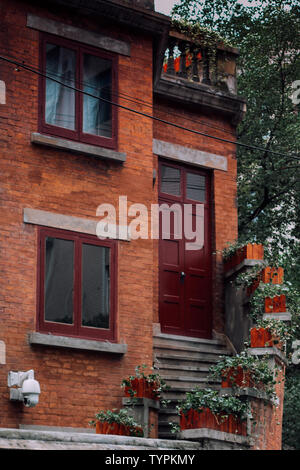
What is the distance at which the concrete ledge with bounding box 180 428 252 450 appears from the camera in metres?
12.5

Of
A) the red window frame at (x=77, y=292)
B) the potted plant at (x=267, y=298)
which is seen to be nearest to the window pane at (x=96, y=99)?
the red window frame at (x=77, y=292)

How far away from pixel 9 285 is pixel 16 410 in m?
1.95

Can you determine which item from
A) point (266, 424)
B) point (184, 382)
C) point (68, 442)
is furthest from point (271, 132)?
point (68, 442)

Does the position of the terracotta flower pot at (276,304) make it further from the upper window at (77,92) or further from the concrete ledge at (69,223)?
the upper window at (77,92)

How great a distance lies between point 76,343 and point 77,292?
896 mm

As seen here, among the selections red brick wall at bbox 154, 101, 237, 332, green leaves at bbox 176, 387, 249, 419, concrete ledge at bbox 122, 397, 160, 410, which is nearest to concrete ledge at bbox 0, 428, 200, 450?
green leaves at bbox 176, 387, 249, 419

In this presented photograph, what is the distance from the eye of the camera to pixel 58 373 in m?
14.7

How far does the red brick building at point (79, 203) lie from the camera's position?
1472 cm

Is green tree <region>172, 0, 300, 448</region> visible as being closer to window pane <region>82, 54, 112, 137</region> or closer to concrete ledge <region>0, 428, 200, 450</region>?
window pane <region>82, 54, 112, 137</region>

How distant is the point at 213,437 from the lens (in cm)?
1254

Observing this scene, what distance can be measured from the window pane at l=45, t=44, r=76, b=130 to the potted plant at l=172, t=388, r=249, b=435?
213 inches

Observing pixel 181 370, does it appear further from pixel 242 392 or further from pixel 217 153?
pixel 217 153
